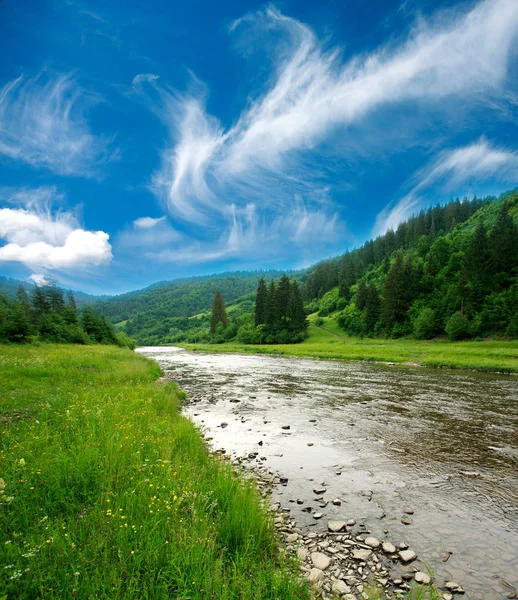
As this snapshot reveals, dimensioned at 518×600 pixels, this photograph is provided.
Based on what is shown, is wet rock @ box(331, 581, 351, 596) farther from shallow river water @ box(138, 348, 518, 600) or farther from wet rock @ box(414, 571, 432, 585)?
shallow river water @ box(138, 348, 518, 600)

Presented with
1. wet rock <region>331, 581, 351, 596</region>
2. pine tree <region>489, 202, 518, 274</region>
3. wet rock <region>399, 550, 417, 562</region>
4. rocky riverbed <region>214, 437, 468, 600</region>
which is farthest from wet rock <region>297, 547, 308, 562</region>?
pine tree <region>489, 202, 518, 274</region>

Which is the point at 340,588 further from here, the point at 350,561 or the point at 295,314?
the point at 295,314

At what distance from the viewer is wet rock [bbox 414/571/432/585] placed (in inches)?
205

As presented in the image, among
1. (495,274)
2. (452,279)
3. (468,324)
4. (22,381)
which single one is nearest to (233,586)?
(22,381)

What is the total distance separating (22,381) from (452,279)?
321 ft

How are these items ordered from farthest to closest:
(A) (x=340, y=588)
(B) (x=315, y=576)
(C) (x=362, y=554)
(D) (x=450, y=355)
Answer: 1. (D) (x=450, y=355)
2. (C) (x=362, y=554)
3. (B) (x=315, y=576)
4. (A) (x=340, y=588)

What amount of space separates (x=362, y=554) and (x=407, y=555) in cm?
86

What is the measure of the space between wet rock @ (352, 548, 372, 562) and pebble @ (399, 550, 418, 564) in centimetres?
60

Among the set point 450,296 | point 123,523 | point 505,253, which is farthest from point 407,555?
point 505,253

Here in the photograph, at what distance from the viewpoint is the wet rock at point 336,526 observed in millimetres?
6711

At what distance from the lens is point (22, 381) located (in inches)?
583

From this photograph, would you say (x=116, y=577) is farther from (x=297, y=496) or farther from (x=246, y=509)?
(x=297, y=496)

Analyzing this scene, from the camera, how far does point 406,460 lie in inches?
406

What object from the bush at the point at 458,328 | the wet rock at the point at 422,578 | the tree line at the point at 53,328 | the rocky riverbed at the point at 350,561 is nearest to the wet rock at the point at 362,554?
the rocky riverbed at the point at 350,561
